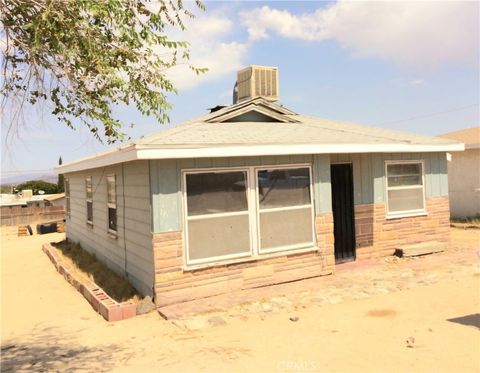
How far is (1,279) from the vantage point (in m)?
12.1

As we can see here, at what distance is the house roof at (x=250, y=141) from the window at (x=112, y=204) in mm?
580

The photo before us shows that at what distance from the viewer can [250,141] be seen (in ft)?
27.7

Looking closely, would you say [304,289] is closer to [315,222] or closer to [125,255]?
[315,222]

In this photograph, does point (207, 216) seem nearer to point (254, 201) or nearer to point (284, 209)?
point (254, 201)

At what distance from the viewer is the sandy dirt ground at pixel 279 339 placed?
5.23 m

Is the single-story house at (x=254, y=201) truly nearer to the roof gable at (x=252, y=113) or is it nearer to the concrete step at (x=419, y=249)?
the roof gable at (x=252, y=113)

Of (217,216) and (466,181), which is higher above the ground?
(466,181)

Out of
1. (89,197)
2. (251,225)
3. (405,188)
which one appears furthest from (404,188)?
(89,197)

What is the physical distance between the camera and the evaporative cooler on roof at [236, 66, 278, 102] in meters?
13.1

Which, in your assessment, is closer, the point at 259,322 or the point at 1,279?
the point at 259,322

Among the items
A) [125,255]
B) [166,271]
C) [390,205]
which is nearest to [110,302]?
[166,271]

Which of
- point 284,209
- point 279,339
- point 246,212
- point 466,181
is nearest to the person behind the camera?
point 279,339

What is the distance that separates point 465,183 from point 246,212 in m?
13.7

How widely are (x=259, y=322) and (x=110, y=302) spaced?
9.27ft
